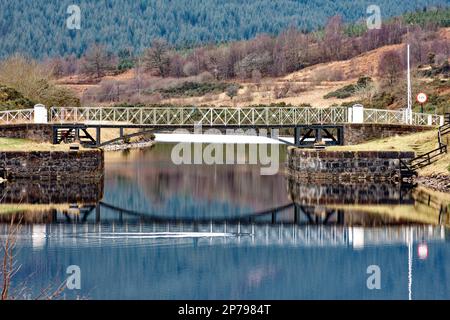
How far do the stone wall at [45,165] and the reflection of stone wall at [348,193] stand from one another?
11.6 metres

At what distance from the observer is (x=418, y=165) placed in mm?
57688

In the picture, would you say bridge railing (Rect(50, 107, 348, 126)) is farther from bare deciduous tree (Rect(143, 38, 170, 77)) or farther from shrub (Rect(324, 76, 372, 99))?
bare deciduous tree (Rect(143, 38, 170, 77))

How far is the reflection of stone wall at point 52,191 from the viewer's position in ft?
161

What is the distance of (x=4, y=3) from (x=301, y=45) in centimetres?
6680

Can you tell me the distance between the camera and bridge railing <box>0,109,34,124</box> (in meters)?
67.9

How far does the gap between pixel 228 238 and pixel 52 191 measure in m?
16.6

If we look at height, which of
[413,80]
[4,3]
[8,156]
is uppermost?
[4,3]

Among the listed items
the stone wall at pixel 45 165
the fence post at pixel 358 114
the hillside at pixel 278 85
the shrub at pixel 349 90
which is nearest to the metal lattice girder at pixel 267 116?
the fence post at pixel 358 114

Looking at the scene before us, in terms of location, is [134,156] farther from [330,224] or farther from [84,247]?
[84,247]

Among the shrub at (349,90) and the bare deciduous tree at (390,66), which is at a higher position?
the bare deciduous tree at (390,66)

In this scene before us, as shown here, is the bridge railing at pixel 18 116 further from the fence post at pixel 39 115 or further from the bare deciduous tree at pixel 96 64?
the bare deciduous tree at pixel 96 64

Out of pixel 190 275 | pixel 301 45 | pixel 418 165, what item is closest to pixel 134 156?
pixel 418 165

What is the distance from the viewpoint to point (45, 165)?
58.6 metres

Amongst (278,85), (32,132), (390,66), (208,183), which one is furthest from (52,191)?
(278,85)
